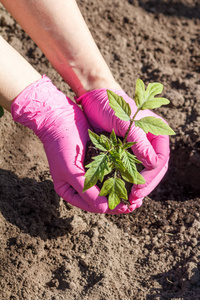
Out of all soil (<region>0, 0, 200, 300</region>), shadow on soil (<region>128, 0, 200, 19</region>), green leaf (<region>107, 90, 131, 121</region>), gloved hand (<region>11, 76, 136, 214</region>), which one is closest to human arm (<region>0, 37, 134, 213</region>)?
gloved hand (<region>11, 76, 136, 214</region>)

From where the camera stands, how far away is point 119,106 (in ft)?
5.07

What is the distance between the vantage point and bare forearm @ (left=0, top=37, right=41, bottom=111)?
1.94 m

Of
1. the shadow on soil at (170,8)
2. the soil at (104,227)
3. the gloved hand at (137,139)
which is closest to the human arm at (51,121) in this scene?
the gloved hand at (137,139)

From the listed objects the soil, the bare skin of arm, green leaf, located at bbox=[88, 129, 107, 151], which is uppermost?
the bare skin of arm

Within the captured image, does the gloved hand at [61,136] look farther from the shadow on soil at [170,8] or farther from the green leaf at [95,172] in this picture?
the shadow on soil at [170,8]

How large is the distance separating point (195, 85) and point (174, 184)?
0.84m

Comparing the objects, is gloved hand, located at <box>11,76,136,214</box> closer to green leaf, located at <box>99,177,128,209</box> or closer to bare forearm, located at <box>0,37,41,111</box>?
bare forearm, located at <box>0,37,41,111</box>

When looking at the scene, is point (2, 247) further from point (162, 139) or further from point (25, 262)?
point (162, 139)

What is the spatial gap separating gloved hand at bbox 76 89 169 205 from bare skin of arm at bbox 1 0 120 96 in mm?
119

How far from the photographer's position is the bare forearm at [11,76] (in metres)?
1.94

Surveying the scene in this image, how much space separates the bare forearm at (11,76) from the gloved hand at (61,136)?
1.8 inches

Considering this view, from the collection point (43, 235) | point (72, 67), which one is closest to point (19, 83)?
point (72, 67)

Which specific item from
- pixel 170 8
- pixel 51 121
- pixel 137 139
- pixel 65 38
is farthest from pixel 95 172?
pixel 170 8

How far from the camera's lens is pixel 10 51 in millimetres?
2008
